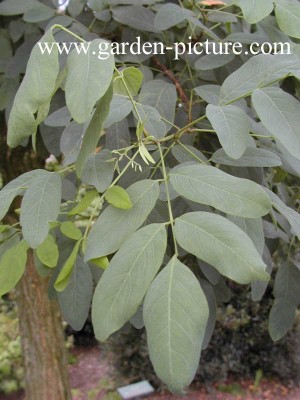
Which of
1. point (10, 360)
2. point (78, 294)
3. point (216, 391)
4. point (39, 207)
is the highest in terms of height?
point (39, 207)

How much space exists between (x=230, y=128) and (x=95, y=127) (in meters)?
0.21

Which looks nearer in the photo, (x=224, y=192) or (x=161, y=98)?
(x=224, y=192)

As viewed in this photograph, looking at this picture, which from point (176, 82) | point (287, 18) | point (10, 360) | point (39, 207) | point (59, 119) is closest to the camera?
point (39, 207)

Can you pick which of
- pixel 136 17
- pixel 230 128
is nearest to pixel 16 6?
pixel 136 17

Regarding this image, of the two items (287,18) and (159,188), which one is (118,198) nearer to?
(159,188)

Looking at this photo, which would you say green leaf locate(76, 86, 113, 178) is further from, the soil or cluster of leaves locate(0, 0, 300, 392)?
the soil

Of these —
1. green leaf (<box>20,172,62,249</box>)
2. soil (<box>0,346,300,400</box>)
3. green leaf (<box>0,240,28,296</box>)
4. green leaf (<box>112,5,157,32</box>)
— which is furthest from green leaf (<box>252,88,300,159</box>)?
soil (<box>0,346,300,400</box>)

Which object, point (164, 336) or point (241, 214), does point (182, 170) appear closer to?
point (241, 214)

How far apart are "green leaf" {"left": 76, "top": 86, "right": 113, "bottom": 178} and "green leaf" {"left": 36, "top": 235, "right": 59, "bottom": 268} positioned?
197 millimetres

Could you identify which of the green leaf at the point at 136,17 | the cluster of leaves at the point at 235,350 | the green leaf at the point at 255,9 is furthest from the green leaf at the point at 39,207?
the cluster of leaves at the point at 235,350

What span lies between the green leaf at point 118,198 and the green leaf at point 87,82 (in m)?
0.14

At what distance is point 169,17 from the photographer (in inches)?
46.8

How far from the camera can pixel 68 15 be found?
1.50m

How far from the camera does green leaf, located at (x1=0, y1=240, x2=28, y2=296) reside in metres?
0.90
